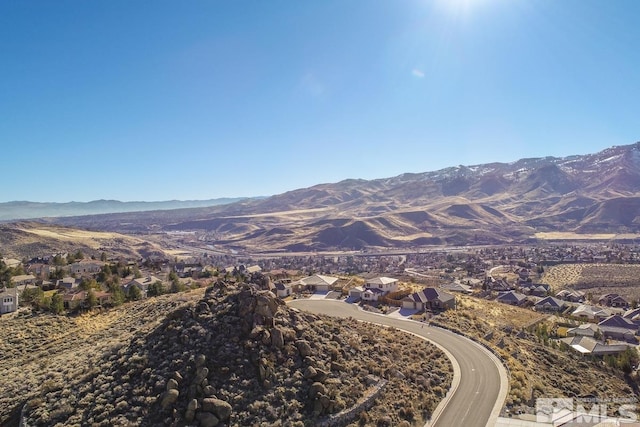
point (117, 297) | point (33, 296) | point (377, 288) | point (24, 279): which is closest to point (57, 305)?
point (117, 297)

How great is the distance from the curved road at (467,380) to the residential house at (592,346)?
19.8m

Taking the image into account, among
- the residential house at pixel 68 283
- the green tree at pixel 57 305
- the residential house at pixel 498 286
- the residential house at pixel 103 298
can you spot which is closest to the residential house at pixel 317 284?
the residential house at pixel 103 298

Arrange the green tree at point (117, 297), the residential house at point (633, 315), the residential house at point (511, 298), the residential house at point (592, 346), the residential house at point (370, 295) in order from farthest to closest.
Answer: the residential house at point (511, 298) < the residential house at point (633, 315) < the residential house at point (370, 295) < the green tree at point (117, 297) < the residential house at point (592, 346)

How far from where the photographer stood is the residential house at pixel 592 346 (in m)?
49.4

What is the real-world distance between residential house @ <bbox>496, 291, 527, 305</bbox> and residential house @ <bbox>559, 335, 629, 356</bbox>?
29.4 m

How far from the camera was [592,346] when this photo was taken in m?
50.6

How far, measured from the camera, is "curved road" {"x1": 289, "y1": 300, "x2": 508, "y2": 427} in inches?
1037

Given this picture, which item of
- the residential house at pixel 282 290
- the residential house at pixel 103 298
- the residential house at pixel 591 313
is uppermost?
the residential house at pixel 103 298

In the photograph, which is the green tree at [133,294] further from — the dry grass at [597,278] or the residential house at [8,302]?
the dry grass at [597,278]

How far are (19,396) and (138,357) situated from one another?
915 cm

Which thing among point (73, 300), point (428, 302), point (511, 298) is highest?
point (73, 300)

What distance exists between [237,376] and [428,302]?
34800mm

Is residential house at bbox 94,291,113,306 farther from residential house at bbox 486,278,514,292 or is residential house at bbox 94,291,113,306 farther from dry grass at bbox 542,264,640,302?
dry grass at bbox 542,264,640,302

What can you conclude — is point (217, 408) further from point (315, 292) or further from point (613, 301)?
point (613, 301)
